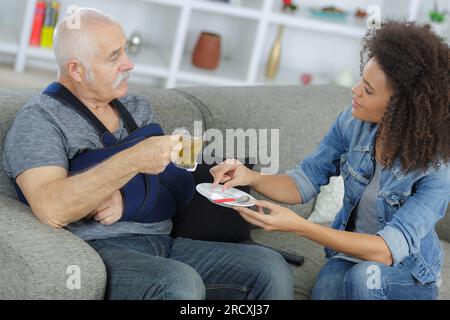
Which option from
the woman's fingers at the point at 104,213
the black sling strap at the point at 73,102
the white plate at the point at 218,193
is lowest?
the woman's fingers at the point at 104,213

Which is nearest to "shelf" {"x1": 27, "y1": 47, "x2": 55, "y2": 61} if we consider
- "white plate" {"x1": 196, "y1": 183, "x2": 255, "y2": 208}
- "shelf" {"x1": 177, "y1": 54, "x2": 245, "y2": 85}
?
"shelf" {"x1": 177, "y1": 54, "x2": 245, "y2": 85}

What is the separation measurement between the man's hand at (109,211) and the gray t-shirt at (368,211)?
65 cm

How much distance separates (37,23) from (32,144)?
2.58 metres

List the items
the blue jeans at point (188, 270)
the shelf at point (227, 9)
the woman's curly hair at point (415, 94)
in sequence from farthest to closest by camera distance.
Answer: the shelf at point (227, 9)
the woman's curly hair at point (415, 94)
the blue jeans at point (188, 270)

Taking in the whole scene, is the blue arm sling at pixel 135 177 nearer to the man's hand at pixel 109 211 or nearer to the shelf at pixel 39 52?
the man's hand at pixel 109 211

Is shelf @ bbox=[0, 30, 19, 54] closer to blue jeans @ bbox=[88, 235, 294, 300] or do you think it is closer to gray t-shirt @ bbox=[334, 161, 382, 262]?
blue jeans @ bbox=[88, 235, 294, 300]

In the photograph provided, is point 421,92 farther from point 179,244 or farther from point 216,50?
point 216,50

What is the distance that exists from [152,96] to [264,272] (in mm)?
801

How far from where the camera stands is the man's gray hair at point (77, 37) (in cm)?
226

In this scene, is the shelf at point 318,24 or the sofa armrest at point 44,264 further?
the shelf at point 318,24

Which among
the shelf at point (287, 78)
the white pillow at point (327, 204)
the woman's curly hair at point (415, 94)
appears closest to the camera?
the woman's curly hair at point (415, 94)

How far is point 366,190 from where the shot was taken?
2.34 meters

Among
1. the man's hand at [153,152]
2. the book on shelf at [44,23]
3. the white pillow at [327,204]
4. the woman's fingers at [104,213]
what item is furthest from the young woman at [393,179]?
the book on shelf at [44,23]
